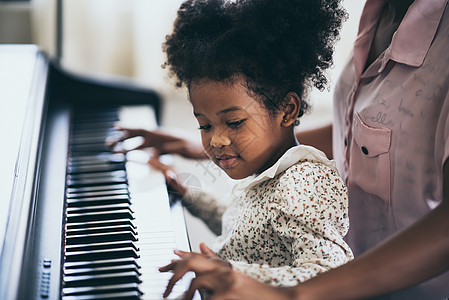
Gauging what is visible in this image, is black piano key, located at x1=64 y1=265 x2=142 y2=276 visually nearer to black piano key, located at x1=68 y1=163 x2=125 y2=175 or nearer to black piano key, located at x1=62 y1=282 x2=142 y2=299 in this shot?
black piano key, located at x1=62 y1=282 x2=142 y2=299

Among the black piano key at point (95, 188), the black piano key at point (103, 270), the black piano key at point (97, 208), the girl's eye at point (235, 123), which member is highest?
the black piano key at point (95, 188)

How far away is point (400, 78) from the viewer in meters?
1.08

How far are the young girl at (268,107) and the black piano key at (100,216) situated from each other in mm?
230

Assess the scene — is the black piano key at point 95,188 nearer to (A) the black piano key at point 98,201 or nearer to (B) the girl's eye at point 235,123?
(A) the black piano key at point 98,201

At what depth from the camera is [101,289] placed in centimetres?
90

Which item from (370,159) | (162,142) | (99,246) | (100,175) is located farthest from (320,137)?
(99,246)

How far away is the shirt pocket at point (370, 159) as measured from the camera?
3.54ft

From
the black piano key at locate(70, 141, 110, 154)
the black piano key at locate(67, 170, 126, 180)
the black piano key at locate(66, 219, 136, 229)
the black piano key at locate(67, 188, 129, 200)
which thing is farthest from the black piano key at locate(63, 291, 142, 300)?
the black piano key at locate(70, 141, 110, 154)

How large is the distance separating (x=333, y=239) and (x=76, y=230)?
467 millimetres

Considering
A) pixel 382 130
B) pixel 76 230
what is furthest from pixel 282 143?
pixel 76 230

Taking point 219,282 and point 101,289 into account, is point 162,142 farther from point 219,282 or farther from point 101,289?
point 219,282

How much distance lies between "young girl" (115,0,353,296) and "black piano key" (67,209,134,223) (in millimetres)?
230

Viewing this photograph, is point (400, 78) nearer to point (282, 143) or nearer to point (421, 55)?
point (421, 55)

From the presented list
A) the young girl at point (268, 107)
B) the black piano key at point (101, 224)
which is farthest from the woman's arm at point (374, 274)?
the black piano key at point (101, 224)
